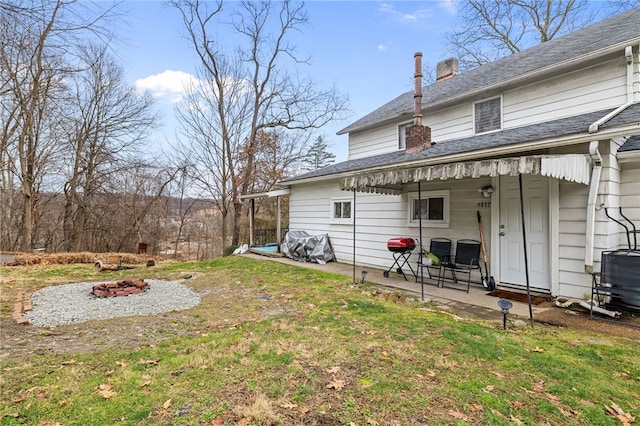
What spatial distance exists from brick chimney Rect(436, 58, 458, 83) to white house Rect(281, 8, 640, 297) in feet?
7.31

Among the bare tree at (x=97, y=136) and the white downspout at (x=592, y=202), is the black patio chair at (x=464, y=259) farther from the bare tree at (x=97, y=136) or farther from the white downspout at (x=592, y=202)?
the bare tree at (x=97, y=136)

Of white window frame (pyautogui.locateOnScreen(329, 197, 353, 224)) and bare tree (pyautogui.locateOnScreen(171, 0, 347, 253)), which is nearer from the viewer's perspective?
white window frame (pyautogui.locateOnScreen(329, 197, 353, 224))

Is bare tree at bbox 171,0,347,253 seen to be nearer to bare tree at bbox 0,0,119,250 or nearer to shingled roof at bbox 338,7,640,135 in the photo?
bare tree at bbox 0,0,119,250

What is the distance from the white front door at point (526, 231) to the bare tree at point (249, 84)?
41.8ft

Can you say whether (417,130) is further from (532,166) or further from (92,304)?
(92,304)

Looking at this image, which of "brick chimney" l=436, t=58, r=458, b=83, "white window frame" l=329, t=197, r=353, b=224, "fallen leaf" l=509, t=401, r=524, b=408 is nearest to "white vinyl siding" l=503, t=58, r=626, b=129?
"white window frame" l=329, t=197, r=353, b=224

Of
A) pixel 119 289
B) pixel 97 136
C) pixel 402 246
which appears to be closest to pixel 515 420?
pixel 402 246

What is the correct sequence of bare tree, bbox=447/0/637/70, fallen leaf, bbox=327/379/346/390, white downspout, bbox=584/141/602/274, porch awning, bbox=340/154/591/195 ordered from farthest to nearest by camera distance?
bare tree, bbox=447/0/637/70 < white downspout, bbox=584/141/602/274 < porch awning, bbox=340/154/591/195 < fallen leaf, bbox=327/379/346/390

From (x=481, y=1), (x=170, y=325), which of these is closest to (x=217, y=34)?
(x=481, y=1)

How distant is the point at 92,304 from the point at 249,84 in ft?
49.3

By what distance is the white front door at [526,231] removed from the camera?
5.29 metres

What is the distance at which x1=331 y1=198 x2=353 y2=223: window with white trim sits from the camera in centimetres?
914

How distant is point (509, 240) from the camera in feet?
18.7

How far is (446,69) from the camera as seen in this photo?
35.9 ft
